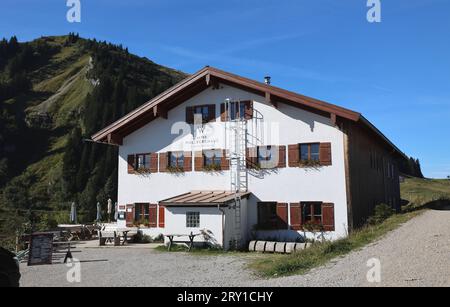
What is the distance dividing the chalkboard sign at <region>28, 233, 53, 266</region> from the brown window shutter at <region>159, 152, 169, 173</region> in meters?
8.36

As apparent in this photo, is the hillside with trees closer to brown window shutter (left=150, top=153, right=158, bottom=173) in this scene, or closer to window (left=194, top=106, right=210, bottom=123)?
brown window shutter (left=150, top=153, right=158, bottom=173)

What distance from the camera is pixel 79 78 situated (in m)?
114

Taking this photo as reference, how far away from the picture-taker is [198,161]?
21453 mm

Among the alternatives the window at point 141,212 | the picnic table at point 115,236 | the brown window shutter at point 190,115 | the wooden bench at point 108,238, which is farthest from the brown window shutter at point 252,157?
the wooden bench at point 108,238

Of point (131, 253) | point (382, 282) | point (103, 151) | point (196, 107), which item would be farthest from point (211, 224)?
point (103, 151)

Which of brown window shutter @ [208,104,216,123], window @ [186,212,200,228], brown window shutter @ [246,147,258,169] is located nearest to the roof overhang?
window @ [186,212,200,228]

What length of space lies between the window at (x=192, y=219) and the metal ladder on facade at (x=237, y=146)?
254cm

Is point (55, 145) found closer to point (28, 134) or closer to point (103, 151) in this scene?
point (28, 134)

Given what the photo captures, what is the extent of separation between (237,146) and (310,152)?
11.5 feet

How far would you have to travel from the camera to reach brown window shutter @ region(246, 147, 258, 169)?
20.0m

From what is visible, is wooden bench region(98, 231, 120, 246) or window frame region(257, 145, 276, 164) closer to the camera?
window frame region(257, 145, 276, 164)

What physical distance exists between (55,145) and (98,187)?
106ft

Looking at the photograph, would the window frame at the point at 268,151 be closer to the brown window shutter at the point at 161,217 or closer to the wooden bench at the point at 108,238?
the brown window shutter at the point at 161,217

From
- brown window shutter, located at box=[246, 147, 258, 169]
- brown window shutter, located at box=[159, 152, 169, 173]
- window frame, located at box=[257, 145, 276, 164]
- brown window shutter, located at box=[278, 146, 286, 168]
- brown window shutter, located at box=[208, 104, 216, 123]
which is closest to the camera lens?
brown window shutter, located at box=[278, 146, 286, 168]
